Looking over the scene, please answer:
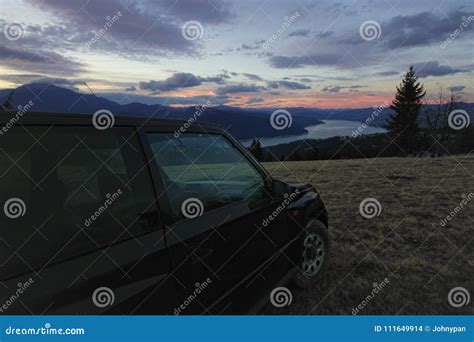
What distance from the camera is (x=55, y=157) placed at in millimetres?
1739

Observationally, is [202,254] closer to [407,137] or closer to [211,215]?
[211,215]

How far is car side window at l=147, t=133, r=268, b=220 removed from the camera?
2252mm

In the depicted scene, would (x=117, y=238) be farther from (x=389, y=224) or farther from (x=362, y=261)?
(x=389, y=224)

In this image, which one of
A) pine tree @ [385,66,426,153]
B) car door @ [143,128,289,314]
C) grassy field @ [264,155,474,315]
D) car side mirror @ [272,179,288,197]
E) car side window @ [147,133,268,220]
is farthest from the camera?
pine tree @ [385,66,426,153]

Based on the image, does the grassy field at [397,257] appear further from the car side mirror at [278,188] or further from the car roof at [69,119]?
the car roof at [69,119]

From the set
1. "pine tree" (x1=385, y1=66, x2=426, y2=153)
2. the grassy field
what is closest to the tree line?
"pine tree" (x1=385, y1=66, x2=426, y2=153)

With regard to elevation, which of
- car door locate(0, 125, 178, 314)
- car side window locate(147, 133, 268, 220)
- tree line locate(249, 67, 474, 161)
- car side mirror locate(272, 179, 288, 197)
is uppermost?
tree line locate(249, 67, 474, 161)

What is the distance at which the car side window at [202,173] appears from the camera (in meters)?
2.25

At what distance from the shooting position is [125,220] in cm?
191

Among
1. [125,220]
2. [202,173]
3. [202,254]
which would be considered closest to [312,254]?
[202,173]

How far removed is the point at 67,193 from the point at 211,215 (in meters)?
0.95

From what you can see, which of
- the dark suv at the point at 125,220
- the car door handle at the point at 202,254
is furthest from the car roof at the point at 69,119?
Answer: the car door handle at the point at 202,254

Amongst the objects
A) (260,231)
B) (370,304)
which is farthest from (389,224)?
(260,231)

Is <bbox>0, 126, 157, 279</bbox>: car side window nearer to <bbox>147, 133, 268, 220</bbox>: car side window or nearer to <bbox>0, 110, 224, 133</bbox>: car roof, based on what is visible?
<bbox>0, 110, 224, 133</bbox>: car roof
